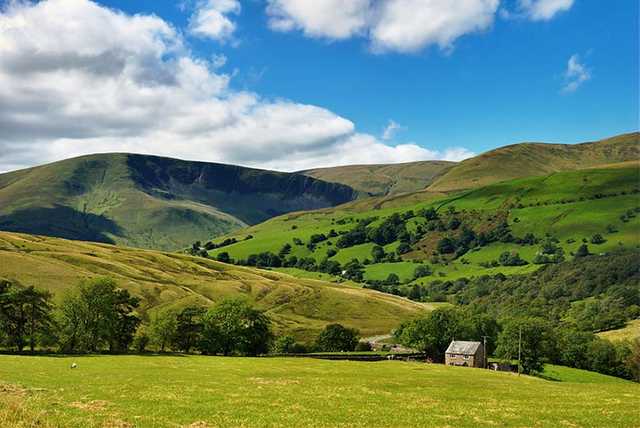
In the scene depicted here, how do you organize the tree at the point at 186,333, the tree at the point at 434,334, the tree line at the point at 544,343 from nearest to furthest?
the tree at the point at 186,333, the tree line at the point at 544,343, the tree at the point at 434,334

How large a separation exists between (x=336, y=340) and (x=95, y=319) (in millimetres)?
73271

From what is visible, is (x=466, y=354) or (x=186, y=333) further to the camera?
(x=186, y=333)

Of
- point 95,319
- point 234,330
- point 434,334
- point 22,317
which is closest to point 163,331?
point 234,330

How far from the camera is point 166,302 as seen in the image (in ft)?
586

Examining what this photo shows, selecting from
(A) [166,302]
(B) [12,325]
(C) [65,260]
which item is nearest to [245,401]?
(B) [12,325]

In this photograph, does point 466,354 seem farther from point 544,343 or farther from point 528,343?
point 544,343

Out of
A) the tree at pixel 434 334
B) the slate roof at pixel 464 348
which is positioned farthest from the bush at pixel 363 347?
the slate roof at pixel 464 348

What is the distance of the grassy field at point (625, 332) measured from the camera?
534 ft

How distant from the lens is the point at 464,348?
385 feet

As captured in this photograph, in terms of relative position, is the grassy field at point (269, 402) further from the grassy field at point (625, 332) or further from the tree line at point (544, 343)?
the grassy field at point (625, 332)

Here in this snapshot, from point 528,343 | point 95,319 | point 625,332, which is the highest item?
point 625,332

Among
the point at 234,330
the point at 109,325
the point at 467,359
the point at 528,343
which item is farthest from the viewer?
the point at 528,343

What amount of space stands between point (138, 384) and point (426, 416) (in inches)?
1037

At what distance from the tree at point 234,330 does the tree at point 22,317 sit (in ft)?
104
